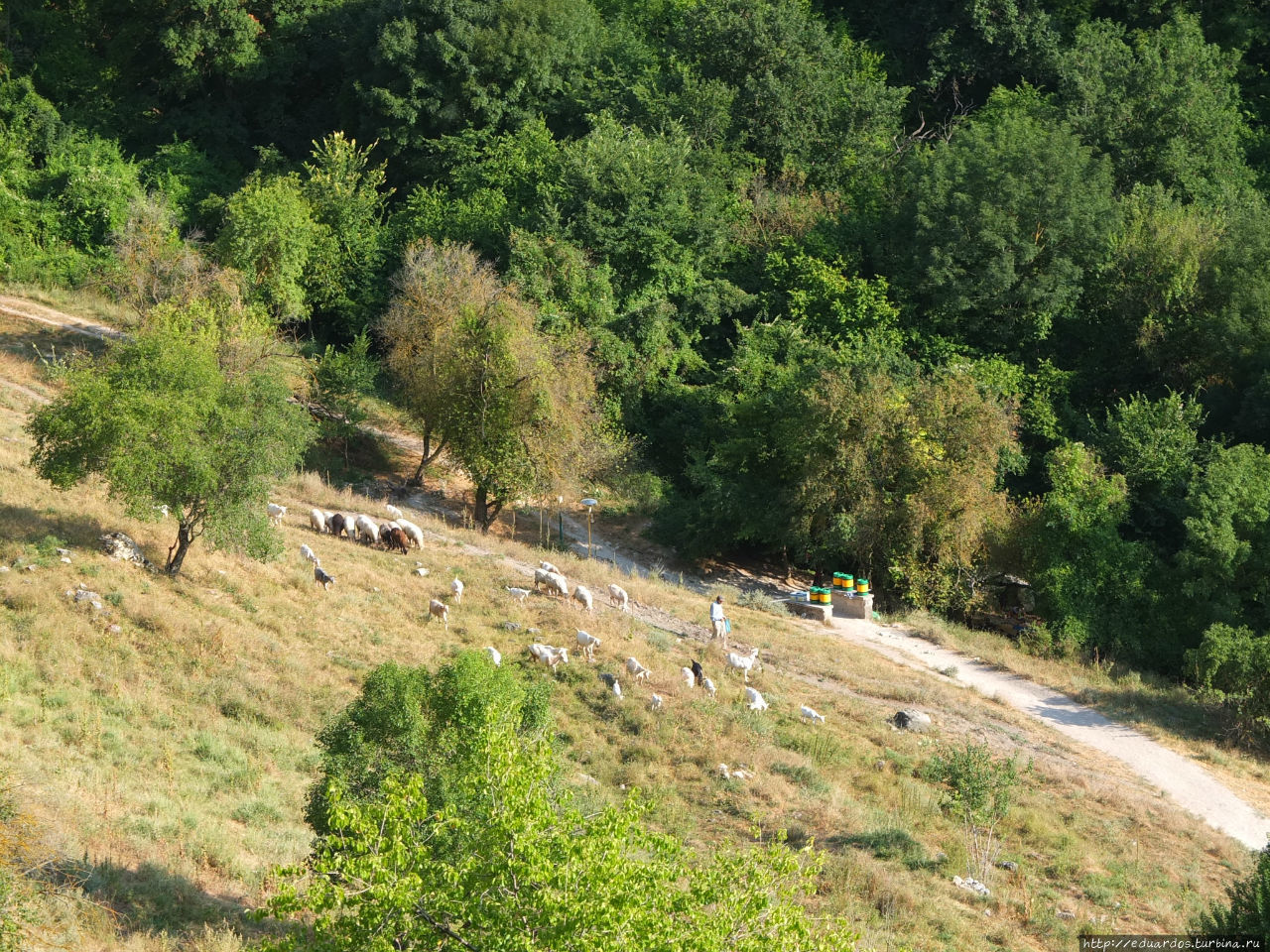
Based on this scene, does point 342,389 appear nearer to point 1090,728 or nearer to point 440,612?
point 440,612

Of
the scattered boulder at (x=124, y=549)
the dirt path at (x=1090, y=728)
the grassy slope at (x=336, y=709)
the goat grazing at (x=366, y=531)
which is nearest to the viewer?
the grassy slope at (x=336, y=709)

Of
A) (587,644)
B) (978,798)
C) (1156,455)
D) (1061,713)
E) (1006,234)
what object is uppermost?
(1006,234)

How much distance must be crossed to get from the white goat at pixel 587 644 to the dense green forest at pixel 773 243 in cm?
874

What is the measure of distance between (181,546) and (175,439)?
2.34 metres

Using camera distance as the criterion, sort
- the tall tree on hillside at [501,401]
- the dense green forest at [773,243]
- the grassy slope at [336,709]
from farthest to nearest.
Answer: the dense green forest at [773,243] → the tall tree on hillside at [501,401] → the grassy slope at [336,709]

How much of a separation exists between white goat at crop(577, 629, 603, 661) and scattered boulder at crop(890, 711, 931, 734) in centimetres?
571

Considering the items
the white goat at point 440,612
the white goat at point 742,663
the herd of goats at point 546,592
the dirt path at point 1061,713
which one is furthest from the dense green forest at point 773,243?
the white goat at point 742,663

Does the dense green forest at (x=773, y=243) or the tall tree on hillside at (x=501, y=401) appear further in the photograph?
the dense green forest at (x=773, y=243)

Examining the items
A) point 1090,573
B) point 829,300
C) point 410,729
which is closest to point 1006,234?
point 829,300

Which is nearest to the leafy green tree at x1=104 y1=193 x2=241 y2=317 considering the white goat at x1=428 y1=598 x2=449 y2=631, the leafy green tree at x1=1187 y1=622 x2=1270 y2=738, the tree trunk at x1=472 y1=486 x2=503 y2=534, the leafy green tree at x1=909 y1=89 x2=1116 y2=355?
the tree trunk at x1=472 y1=486 x2=503 y2=534

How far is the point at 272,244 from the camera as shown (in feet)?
137

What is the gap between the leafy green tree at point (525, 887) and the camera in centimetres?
1065

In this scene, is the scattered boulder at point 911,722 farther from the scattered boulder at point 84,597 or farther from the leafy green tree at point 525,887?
the scattered boulder at point 84,597

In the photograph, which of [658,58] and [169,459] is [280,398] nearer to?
[169,459]
